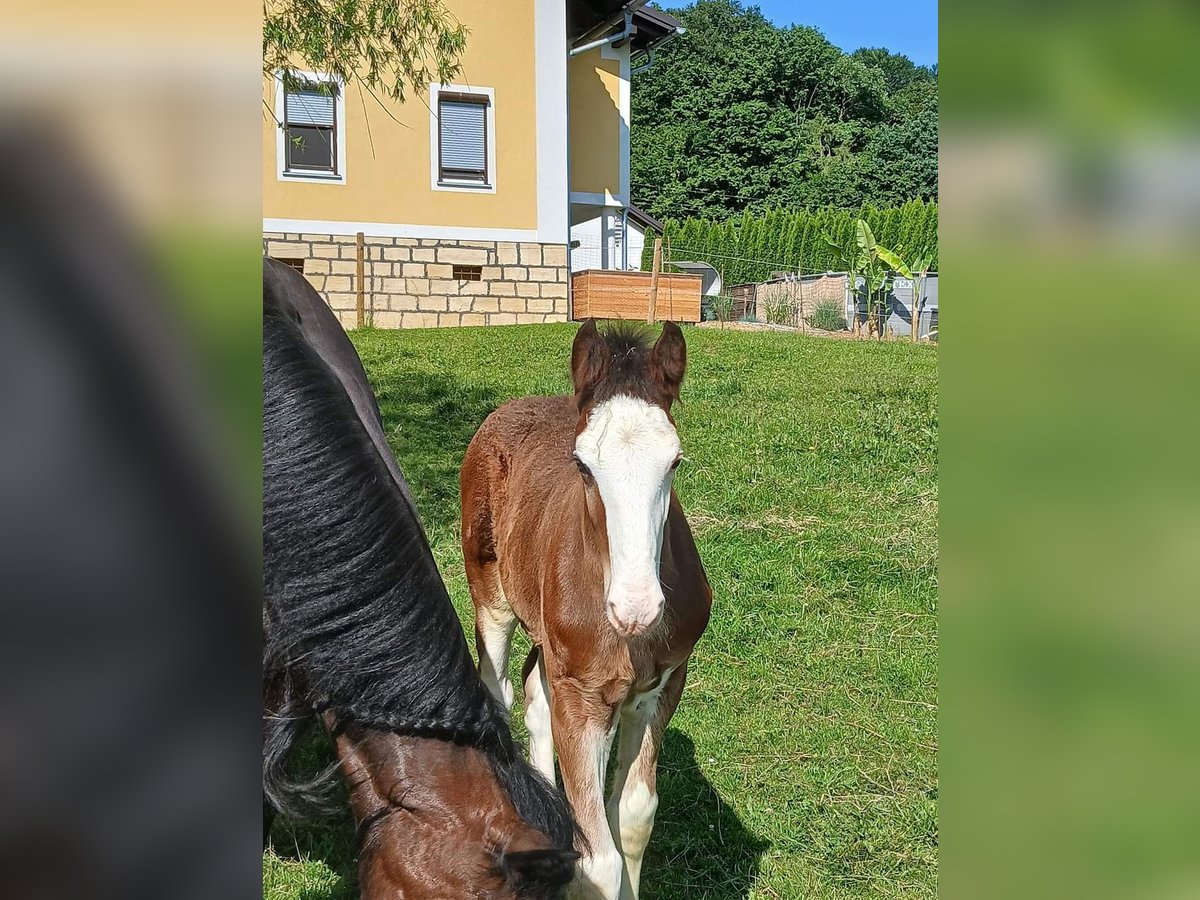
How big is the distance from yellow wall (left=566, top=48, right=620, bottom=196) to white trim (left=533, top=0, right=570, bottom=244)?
3.82 metres

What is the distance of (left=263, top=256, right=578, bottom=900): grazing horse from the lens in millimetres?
1889

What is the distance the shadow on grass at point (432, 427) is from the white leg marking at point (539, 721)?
2.97 metres

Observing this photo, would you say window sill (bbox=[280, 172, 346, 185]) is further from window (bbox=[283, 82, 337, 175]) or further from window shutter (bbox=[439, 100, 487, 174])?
window shutter (bbox=[439, 100, 487, 174])

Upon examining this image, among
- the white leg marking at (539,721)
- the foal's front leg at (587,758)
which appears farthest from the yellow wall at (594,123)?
the foal's front leg at (587,758)

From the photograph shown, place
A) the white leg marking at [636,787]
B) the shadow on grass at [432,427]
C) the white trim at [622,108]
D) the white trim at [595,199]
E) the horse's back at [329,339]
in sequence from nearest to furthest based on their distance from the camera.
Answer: the white leg marking at [636,787], the horse's back at [329,339], the shadow on grass at [432,427], the white trim at [622,108], the white trim at [595,199]

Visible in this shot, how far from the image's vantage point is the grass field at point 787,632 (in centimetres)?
360

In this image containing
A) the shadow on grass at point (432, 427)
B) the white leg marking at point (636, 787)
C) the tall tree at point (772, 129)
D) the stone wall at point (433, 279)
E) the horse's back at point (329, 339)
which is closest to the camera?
the white leg marking at point (636, 787)

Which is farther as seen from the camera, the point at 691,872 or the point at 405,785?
the point at 691,872

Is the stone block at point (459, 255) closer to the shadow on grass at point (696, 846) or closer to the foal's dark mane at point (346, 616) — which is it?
the shadow on grass at point (696, 846)

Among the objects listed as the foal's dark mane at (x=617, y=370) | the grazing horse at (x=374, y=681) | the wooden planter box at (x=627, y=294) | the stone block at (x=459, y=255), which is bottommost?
the grazing horse at (x=374, y=681)
